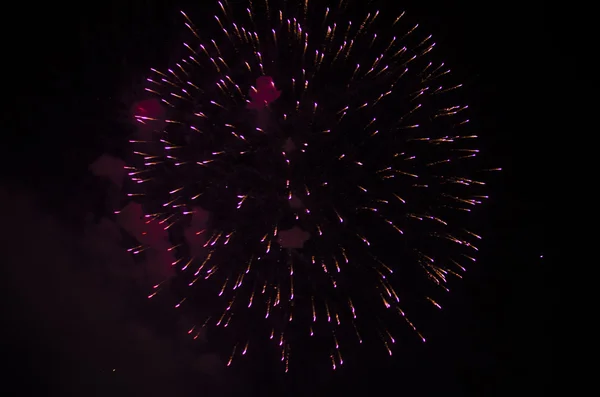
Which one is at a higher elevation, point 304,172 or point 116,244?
point 116,244

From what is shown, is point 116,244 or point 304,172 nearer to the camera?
point 304,172

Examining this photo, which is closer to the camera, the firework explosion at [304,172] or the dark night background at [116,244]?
the firework explosion at [304,172]

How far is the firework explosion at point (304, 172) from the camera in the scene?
3016mm

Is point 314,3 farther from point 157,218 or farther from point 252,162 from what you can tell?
point 157,218

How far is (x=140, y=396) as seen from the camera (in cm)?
359

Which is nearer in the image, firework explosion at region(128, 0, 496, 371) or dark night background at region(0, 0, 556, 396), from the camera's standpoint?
firework explosion at region(128, 0, 496, 371)

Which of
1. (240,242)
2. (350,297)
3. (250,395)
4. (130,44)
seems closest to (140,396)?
(250,395)

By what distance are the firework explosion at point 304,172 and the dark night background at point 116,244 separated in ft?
0.89

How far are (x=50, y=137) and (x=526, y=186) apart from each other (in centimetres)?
390

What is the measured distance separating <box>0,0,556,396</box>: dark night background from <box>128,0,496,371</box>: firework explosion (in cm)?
27

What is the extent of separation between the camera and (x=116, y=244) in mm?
3588

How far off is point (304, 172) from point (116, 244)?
1745 mm

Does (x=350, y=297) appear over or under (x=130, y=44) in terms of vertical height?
under

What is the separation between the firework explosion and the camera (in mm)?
3016
